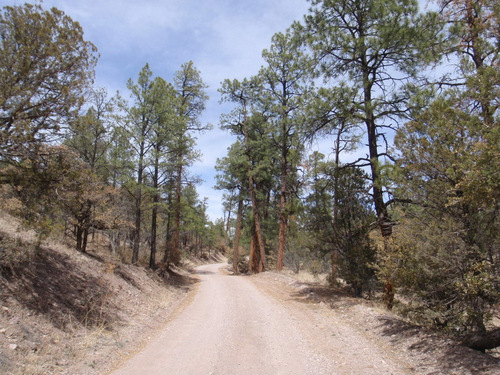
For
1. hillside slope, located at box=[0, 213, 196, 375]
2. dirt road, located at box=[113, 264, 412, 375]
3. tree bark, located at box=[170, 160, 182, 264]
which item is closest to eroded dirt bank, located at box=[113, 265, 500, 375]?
dirt road, located at box=[113, 264, 412, 375]

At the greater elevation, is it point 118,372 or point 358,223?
point 358,223

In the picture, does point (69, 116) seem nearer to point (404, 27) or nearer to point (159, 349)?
point (159, 349)

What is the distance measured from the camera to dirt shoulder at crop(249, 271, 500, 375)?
5.36m

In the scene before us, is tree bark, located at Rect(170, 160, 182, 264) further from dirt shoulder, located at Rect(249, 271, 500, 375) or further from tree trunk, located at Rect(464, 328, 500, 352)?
tree trunk, located at Rect(464, 328, 500, 352)

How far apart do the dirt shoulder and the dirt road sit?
0.25 feet

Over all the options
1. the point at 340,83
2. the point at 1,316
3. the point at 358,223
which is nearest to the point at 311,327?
the point at 358,223

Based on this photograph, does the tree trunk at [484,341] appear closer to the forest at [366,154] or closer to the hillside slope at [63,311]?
the forest at [366,154]

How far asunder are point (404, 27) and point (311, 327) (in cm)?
924

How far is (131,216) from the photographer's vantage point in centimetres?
1944

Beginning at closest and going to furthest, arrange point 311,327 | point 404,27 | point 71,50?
point 71,50 → point 311,327 → point 404,27

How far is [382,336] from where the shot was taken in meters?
7.33

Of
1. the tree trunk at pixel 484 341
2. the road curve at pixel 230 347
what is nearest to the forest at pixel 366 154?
the tree trunk at pixel 484 341

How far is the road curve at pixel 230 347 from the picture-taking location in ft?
17.9

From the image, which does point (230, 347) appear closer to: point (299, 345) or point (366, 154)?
point (299, 345)
